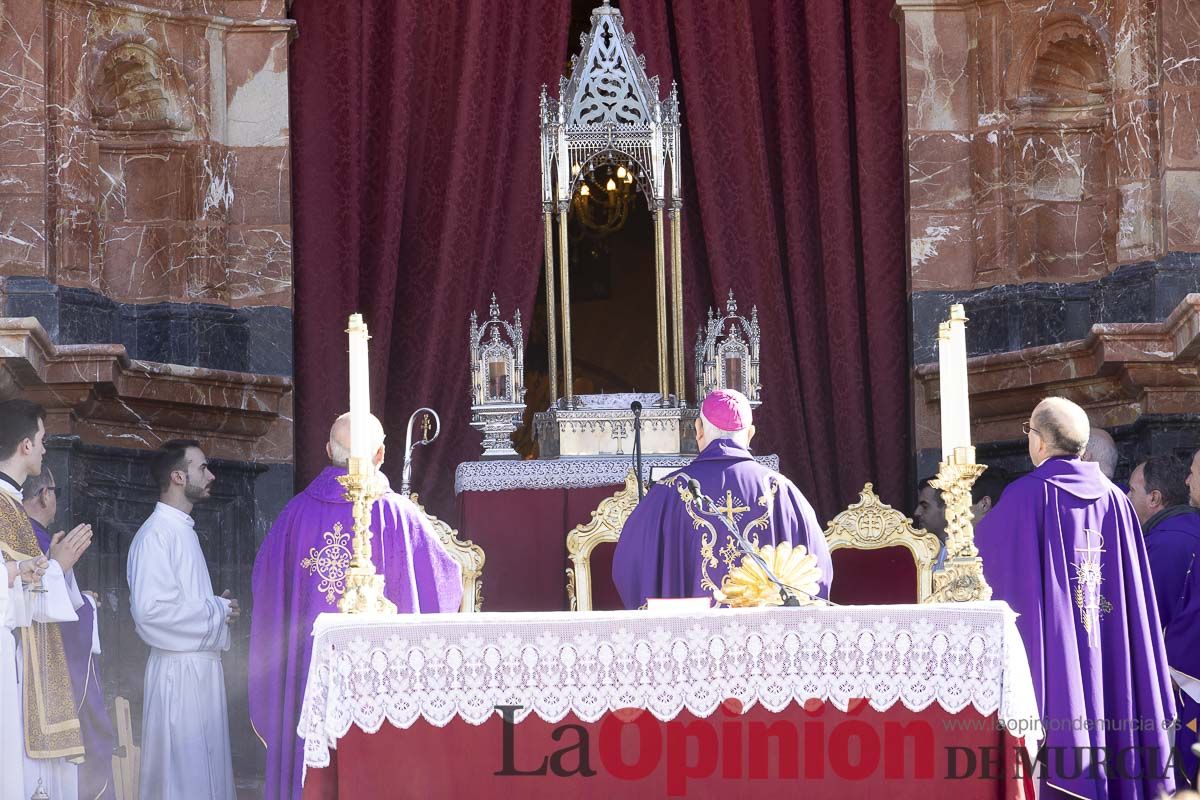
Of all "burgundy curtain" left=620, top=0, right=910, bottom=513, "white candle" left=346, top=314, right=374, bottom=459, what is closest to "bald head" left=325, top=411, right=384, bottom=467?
"white candle" left=346, top=314, right=374, bottom=459

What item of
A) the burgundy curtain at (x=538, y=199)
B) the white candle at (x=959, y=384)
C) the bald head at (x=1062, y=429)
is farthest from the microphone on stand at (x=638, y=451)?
the burgundy curtain at (x=538, y=199)

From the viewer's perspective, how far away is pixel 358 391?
20.1 ft

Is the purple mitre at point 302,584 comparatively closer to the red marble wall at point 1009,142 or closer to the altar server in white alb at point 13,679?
the altar server in white alb at point 13,679

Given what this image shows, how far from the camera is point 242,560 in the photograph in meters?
10.1

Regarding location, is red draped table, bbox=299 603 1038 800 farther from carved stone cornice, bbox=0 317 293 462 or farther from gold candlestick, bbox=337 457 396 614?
carved stone cornice, bbox=0 317 293 462

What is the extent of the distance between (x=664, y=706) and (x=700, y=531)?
131 centimetres

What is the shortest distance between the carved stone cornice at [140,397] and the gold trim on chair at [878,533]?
3022 mm

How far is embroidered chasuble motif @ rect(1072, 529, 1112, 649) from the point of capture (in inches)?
→ 266

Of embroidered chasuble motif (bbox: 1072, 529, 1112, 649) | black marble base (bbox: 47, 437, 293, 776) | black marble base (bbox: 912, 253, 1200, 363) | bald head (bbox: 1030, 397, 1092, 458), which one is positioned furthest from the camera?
black marble base (bbox: 912, 253, 1200, 363)

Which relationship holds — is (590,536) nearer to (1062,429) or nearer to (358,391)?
(1062,429)

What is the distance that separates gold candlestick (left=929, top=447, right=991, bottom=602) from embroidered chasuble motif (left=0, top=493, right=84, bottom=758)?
11.7 feet

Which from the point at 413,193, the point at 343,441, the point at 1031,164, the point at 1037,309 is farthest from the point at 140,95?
the point at 1037,309

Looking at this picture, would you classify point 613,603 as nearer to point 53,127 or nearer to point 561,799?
point 561,799

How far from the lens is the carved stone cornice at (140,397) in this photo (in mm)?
8852
